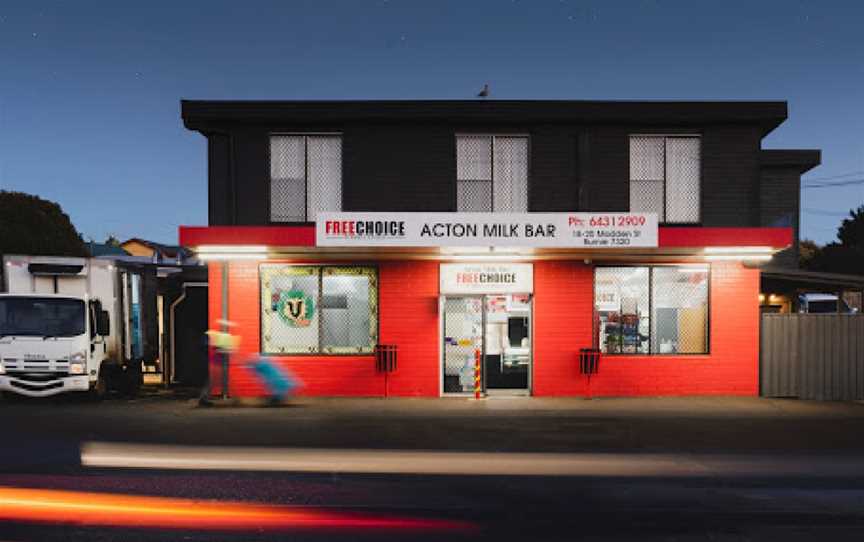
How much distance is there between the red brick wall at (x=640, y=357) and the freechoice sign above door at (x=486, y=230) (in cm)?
189

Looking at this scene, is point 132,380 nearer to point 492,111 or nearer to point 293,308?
point 293,308

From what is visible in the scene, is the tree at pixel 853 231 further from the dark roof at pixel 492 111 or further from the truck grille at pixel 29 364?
the truck grille at pixel 29 364

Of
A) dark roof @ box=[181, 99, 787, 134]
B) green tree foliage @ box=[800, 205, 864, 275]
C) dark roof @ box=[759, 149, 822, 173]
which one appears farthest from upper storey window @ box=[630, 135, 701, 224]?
green tree foliage @ box=[800, 205, 864, 275]

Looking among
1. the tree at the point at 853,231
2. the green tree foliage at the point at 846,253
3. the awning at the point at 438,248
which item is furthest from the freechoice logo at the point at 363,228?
the tree at the point at 853,231

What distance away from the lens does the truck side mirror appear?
12695mm

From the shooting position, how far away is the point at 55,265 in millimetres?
13039

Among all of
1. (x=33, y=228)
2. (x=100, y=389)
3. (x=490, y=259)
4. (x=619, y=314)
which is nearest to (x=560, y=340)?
(x=619, y=314)

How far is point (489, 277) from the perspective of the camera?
1361 centimetres

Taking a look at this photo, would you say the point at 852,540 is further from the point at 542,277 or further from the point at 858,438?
the point at 542,277

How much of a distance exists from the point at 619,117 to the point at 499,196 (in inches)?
141

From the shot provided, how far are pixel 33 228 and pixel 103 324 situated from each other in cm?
3273

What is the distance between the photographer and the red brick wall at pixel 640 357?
1355 cm

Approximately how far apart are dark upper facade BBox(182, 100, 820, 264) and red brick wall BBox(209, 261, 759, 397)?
1.75 metres

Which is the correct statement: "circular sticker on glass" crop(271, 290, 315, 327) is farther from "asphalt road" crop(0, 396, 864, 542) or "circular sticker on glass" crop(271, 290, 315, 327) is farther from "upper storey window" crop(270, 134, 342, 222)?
"asphalt road" crop(0, 396, 864, 542)
